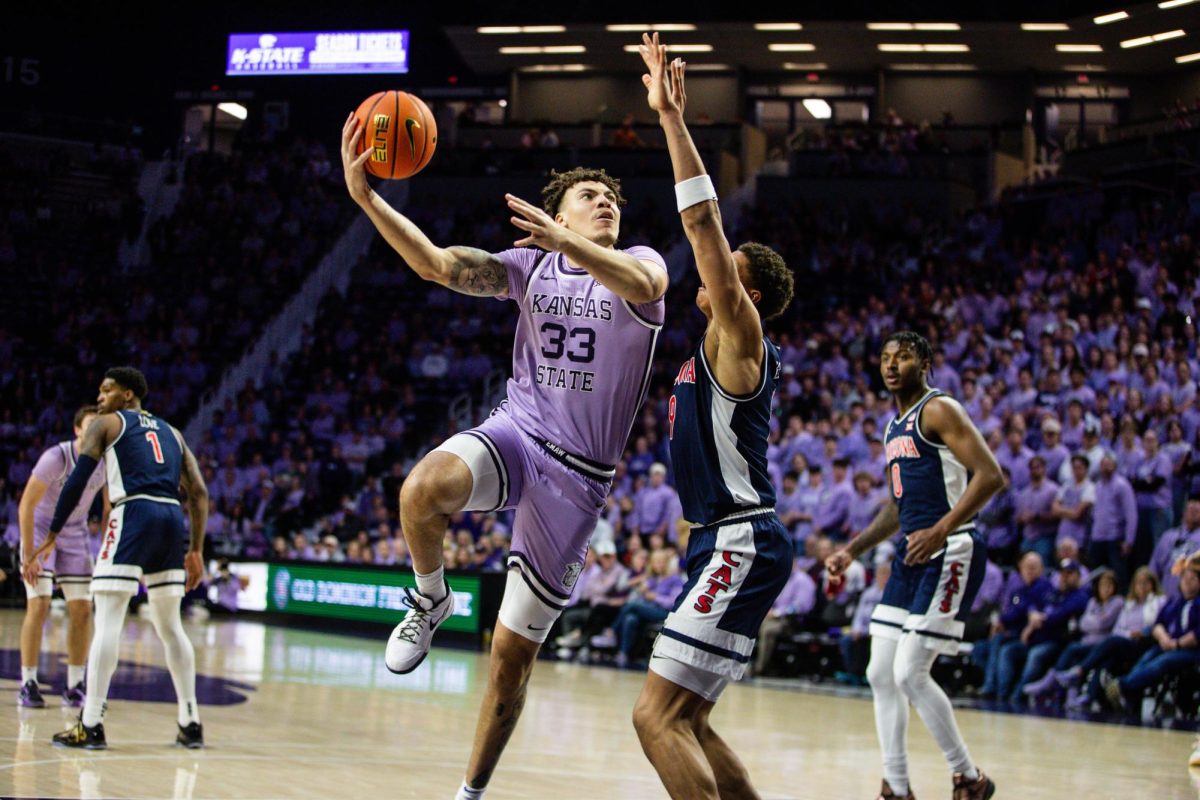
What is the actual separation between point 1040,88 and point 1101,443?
1887 cm

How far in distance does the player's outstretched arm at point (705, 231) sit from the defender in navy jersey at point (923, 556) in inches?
91.0

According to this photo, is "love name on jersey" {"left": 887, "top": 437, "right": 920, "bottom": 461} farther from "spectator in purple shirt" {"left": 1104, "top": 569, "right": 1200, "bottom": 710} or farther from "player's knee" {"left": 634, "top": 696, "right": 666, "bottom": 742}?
"spectator in purple shirt" {"left": 1104, "top": 569, "right": 1200, "bottom": 710}

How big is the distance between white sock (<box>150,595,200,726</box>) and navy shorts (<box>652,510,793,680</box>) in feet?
13.0

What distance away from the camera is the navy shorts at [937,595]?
705 cm

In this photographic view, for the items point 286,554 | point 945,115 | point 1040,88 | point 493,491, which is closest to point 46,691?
point 493,491

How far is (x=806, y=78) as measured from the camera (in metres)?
31.9

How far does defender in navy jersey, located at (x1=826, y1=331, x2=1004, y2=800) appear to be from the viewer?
271 inches

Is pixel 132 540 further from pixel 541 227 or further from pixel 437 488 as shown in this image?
pixel 541 227

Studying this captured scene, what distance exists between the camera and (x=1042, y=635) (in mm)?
12836

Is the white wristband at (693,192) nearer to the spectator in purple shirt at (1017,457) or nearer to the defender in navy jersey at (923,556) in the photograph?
the defender in navy jersey at (923,556)

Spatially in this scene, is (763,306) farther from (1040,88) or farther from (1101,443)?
(1040,88)

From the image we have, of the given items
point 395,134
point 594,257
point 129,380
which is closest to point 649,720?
point 594,257

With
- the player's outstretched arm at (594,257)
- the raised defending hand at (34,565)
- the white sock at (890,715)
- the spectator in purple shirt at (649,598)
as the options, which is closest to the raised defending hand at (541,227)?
the player's outstretched arm at (594,257)

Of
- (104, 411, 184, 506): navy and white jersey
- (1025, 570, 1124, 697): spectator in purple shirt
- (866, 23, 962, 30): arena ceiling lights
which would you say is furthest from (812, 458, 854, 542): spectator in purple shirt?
(866, 23, 962, 30): arena ceiling lights
